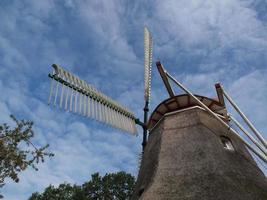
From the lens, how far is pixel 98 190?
2675 centimetres

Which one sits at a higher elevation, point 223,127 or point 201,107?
point 201,107

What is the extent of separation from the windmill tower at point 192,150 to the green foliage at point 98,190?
1588 centimetres

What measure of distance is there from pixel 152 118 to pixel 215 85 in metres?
2.70

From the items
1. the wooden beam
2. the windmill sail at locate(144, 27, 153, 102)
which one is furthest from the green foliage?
the wooden beam

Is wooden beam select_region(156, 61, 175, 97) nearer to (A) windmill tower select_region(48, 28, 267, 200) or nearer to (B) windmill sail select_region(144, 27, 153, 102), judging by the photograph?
(A) windmill tower select_region(48, 28, 267, 200)

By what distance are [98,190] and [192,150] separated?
20498mm

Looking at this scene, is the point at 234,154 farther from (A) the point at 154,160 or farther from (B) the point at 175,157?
(A) the point at 154,160

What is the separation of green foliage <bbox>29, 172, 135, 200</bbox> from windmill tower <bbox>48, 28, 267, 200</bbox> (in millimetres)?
15884

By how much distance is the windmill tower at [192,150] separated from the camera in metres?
6.89

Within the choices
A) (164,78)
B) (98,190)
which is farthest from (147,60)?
(98,190)

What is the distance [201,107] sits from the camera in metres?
9.87

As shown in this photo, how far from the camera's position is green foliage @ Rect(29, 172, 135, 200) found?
26364 millimetres

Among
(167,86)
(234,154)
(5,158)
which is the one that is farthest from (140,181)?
(5,158)

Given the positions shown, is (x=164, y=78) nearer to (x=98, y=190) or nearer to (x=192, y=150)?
(x=192, y=150)
